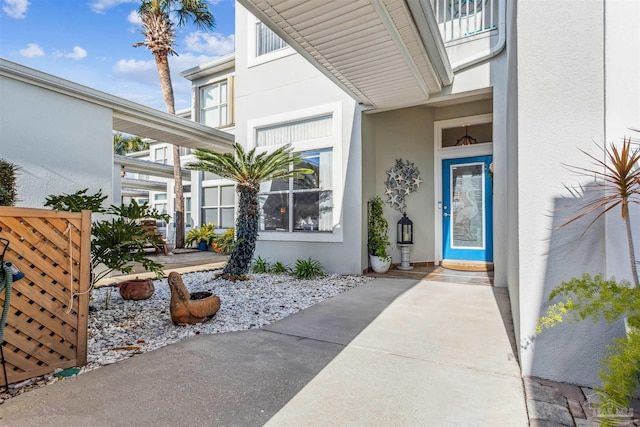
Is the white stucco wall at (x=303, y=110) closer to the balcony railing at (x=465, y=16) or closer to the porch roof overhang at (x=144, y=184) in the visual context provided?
the balcony railing at (x=465, y=16)

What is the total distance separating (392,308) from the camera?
4.12 meters

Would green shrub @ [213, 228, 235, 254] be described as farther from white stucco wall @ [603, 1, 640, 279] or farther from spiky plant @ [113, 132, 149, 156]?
spiky plant @ [113, 132, 149, 156]

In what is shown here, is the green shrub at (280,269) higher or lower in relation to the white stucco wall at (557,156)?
lower

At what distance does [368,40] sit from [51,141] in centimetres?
548

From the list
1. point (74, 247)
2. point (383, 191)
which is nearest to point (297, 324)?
point (74, 247)

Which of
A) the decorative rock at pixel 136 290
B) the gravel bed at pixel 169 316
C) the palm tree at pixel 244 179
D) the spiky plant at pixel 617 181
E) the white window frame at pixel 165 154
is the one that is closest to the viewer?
the spiky plant at pixel 617 181

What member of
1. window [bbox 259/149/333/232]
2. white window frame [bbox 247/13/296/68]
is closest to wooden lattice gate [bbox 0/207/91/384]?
window [bbox 259/149/333/232]

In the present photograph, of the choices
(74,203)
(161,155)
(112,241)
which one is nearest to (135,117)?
(74,203)

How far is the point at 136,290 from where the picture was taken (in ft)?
14.8

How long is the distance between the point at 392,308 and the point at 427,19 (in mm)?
3320

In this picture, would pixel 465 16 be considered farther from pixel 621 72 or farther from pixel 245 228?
pixel 245 228

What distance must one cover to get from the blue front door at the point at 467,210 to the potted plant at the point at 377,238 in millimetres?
1324

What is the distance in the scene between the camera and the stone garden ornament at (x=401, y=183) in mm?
6887

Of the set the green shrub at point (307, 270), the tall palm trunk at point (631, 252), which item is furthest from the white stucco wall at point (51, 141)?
the tall palm trunk at point (631, 252)
